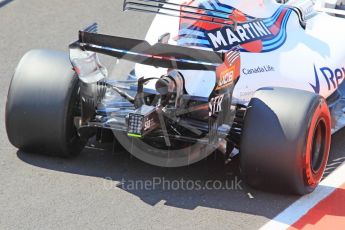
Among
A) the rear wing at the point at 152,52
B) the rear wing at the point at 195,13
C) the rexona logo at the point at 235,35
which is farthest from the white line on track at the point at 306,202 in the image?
the rear wing at the point at 195,13

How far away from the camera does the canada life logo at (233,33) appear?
20.4 ft

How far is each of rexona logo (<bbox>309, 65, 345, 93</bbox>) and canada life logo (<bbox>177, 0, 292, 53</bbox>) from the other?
426mm

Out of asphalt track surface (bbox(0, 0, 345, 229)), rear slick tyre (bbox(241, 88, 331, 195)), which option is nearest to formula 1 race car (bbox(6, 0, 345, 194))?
rear slick tyre (bbox(241, 88, 331, 195))

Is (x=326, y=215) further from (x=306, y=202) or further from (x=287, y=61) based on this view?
(x=287, y=61)

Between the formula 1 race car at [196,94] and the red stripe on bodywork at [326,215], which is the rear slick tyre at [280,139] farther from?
the red stripe on bodywork at [326,215]

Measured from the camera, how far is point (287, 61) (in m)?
6.55

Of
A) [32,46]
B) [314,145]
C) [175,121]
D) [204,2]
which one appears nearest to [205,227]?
[175,121]

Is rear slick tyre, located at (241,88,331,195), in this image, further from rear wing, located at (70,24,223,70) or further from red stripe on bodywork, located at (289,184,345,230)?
rear wing, located at (70,24,223,70)

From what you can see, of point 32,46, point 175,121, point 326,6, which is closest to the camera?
point 175,121

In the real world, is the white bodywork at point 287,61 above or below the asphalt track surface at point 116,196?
above

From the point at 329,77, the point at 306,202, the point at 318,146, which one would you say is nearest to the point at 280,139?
the point at 306,202

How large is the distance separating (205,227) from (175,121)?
80cm

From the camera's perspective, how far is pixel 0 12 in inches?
415

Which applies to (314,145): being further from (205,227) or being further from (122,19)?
(122,19)
